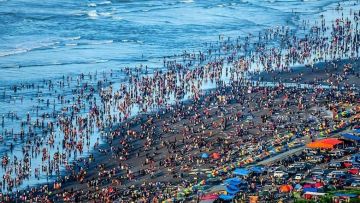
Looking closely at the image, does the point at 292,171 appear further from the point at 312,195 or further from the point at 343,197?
the point at 343,197

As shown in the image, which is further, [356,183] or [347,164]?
[347,164]

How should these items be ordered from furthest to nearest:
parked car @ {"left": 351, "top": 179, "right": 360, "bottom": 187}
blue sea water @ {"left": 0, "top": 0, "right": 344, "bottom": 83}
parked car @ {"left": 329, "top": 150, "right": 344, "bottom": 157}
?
1. blue sea water @ {"left": 0, "top": 0, "right": 344, "bottom": 83}
2. parked car @ {"left": 329, "top": 150, "right": 344, "bottom": 157}
3. parked car @ {"left": 351, "top": 179, "right": 360, "bottom": 187}

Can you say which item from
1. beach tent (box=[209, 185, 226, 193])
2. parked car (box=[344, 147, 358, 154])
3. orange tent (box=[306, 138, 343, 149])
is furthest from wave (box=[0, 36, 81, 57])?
parked car (box=[344, 147, 358, 154])

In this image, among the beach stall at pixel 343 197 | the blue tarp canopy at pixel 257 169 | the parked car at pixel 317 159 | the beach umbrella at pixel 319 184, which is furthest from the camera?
the parked car at pixel 317 159

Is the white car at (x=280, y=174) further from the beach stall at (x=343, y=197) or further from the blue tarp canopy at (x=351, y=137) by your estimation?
the blue tarp canopy at (x=351, y=137)

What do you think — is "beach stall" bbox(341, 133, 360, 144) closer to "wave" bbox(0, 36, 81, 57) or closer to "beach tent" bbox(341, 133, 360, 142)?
"beach tent" bbox(341, 133, 360, 142)

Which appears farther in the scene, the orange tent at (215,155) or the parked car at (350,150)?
the orange tent at (215,155)

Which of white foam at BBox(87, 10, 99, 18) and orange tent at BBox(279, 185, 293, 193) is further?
white foam at BBox(87, 10, 99, 18)

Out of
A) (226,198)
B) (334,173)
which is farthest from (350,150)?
(226,198)

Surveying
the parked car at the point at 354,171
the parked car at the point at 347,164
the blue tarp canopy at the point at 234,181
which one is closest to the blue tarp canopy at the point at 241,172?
the blue tarp canopy at the point at 234,181
